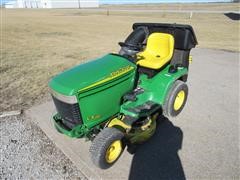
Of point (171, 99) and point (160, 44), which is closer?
point (171, 99)

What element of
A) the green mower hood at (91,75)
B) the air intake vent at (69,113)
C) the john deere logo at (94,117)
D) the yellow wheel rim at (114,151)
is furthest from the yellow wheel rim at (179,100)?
the air intake vent at (69,113)

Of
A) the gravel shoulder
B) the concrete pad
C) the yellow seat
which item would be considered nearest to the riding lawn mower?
the yellow seat

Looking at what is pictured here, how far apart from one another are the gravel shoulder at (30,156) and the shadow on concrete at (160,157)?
71 centimetres

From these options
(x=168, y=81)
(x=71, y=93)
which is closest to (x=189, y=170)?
(x=168, y=81)

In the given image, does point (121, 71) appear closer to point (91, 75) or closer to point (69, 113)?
point (91, 75)

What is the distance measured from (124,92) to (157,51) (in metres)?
1.18

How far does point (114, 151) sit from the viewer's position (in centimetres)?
281

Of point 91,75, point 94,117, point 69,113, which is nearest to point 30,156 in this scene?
point 69,113

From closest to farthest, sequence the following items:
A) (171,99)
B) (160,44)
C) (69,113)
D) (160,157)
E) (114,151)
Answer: (69,113), (114,151), (160,157), (171,99), (160,44)

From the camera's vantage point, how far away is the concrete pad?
8.92 feet

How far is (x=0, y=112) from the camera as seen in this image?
4.18 meters

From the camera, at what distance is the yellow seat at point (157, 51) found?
3396 millimetres

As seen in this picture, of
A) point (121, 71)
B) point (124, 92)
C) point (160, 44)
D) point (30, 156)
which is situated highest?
point (160, 44)

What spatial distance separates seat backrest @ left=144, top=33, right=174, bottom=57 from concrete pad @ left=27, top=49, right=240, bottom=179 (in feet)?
3.67
